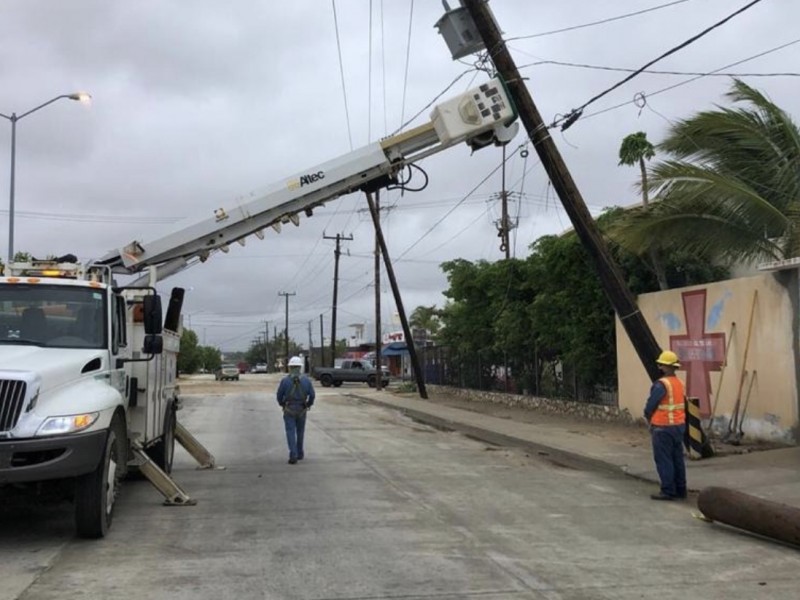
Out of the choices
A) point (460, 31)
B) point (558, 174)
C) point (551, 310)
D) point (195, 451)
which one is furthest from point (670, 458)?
point (551, 310)

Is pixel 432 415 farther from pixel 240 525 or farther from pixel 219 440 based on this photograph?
pixel 240 525

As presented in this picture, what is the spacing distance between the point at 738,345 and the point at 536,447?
13.7 feet

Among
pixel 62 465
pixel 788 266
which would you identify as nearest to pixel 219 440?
pixel 62 465

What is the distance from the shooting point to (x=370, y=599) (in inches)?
218

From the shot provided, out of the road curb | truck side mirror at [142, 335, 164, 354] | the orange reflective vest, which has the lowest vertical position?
the road curb

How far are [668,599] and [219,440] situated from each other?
42.1 feet

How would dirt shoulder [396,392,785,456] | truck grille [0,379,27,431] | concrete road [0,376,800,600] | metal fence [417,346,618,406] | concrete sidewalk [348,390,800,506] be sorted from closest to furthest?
concrete road [0,376,800,600]
truck grille [0,379,27,431]
concrete sidewalk [348,390,800,506]
dirt shoulder [396,392,785,456]
metal fence [417,346,618,406]

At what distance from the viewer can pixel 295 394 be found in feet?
43.0

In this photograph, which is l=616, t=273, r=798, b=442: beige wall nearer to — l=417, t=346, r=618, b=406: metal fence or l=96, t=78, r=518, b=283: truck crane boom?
l=417, t=346, r=618, b=406: metal fence

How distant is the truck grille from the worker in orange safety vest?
6.91 m

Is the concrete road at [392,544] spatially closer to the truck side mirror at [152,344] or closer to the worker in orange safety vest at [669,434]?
the worker in orange safety vest at [669,434]

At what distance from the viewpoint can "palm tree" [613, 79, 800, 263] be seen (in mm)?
13102

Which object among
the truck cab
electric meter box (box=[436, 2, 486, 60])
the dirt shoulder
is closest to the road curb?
the dirt shoulder

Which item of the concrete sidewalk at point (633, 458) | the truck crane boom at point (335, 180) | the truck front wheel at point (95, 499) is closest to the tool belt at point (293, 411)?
the truck crane boom at point (335, 180)
